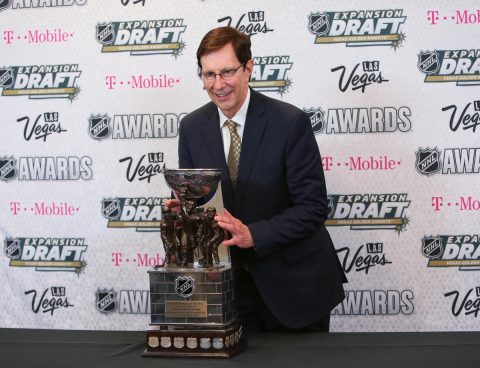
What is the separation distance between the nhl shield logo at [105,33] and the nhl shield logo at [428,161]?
1.73m

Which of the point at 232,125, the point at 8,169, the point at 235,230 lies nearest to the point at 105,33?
the point at 8,169

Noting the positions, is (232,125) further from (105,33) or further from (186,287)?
(105,33)

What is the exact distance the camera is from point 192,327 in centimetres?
189

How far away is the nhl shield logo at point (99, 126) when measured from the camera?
12.8 feet

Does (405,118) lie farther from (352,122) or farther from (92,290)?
(92,290)

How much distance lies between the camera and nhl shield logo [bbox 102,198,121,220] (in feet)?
12.8

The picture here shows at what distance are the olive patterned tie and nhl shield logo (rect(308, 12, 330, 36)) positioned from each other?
1380 mm

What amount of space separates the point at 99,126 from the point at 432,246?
73.8 inches

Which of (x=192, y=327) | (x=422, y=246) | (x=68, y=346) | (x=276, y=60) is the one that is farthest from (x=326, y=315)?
(x=276, y=60)

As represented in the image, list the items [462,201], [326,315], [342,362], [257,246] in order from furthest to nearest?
[462,201], [326,315], [257,246], [342,362]

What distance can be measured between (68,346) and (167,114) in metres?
2.07

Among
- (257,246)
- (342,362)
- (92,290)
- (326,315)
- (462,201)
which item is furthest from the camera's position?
(92,290)

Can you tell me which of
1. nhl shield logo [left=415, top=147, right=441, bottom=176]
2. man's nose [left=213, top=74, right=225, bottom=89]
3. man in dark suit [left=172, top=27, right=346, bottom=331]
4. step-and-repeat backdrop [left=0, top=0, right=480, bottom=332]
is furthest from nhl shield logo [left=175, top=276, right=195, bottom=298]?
nhl shield logo [left=415, top=147, right=441, bottom=176]

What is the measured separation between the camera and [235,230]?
6.78 ft
